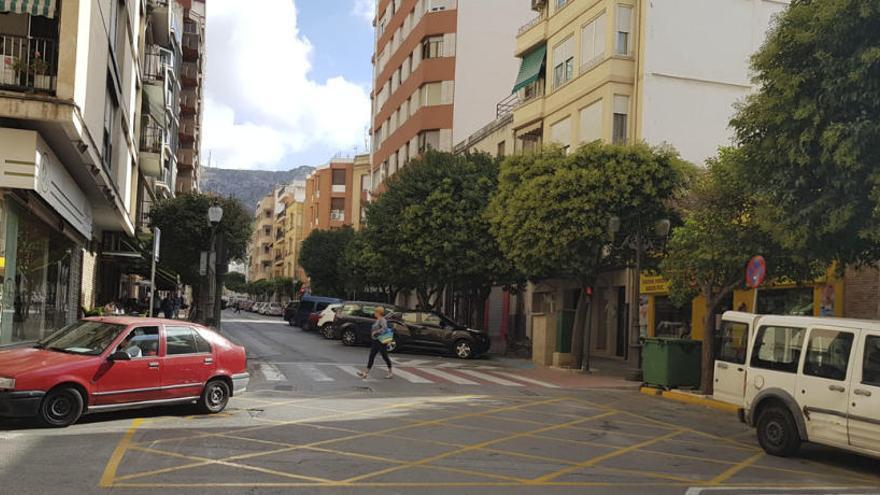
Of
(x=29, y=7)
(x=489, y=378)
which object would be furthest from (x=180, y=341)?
(x=489, y=378)

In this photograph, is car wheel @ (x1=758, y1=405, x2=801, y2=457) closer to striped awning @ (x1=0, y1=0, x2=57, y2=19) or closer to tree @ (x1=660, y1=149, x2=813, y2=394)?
tree @ (x1=660, y1=149, x2=813, y2=394)

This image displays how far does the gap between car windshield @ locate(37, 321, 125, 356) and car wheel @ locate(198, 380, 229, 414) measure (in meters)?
1.58

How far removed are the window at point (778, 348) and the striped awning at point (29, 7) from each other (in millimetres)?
12892

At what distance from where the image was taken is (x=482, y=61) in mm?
50562

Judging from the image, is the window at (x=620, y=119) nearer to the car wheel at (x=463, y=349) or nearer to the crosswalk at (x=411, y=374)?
the car wheel at (x=463, y=349)

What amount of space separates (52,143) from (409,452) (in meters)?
10.7

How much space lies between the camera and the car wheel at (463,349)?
27.3 meters

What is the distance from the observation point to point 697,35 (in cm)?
2948

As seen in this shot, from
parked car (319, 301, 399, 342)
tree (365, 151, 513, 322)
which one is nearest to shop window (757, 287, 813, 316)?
tree (365, 151, 513, 322)

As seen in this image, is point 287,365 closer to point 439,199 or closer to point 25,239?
point 25,239

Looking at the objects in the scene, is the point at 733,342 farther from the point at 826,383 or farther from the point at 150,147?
the point at 150,147

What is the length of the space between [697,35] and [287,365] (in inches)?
749

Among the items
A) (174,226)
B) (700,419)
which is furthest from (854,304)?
(174,226)

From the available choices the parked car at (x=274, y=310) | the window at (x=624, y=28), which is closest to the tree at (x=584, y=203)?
the window at (x=624, y=28)
